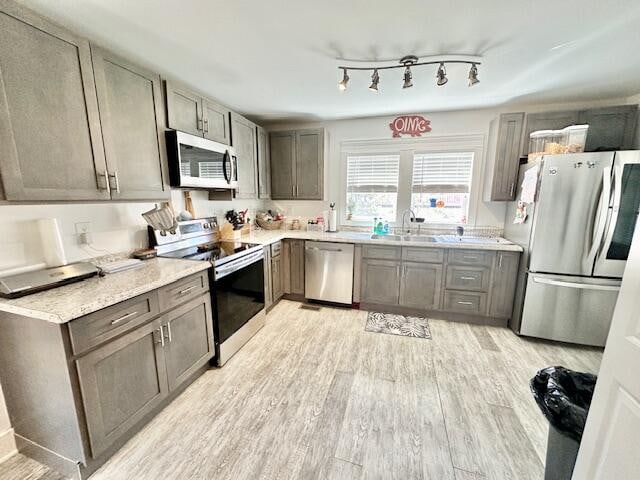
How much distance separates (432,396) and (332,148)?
3081mm

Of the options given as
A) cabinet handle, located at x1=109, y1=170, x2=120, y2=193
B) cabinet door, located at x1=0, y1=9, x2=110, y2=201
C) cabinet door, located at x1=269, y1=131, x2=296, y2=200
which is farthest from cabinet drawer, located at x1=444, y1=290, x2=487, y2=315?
cabinet door, located at x1=0, y1=9, x2=110, y2=201

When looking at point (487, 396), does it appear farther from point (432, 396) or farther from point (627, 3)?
point (627, 3)

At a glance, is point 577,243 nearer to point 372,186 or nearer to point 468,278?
point 468,278

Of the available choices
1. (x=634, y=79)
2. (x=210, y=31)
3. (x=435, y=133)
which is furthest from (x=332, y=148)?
(x=634, y=79)

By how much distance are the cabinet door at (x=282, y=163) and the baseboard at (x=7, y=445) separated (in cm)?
307

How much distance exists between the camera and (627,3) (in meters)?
1.32

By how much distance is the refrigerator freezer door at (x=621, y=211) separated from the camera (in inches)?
82.3

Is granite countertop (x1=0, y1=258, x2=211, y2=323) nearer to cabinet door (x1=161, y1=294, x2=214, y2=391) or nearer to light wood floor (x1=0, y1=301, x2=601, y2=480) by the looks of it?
cabinet door (x1=161, y1=294, x2=214, y2=391)

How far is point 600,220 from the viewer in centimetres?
218

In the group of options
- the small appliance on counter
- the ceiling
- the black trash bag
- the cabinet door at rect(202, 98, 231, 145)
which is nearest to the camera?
the black trash bag

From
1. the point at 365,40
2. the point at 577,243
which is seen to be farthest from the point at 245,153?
the point at 577,243

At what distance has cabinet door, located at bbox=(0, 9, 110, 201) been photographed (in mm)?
1189

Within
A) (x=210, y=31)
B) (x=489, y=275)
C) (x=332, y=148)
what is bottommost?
(x=489, y=275)

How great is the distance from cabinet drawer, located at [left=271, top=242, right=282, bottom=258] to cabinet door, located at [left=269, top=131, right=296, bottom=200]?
32.4 inches
